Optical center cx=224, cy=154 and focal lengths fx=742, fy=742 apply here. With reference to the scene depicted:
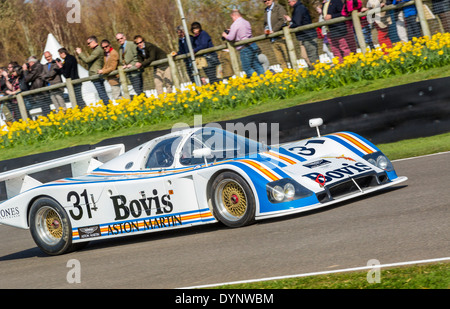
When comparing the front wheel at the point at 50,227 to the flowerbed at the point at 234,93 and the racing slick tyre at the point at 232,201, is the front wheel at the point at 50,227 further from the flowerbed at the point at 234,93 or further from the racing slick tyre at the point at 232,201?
the flowerbed at the point at 234,93

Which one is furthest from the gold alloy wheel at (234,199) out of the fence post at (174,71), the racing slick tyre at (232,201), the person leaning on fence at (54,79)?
the person leaning on fence at (54,79)

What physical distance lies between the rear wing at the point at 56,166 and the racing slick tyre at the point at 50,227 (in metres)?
0.47

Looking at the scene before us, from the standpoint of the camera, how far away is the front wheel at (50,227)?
29.5ft

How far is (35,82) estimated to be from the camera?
1995 cm

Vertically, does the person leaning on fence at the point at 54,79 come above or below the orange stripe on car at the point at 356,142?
above

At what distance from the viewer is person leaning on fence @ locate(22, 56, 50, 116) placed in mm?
19609

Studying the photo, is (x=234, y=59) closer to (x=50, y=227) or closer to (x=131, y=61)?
(x=131, y=61)

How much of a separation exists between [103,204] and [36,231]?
3.44 feet

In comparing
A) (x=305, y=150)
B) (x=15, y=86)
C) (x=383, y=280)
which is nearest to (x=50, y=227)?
(x=305, y=150)

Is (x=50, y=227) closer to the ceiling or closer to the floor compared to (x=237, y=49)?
closer to the floor

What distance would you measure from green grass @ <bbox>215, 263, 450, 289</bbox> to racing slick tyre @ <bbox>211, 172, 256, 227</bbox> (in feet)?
7.44

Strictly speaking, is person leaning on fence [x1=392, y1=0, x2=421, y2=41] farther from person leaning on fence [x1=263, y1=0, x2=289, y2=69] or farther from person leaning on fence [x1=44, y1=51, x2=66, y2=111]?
person leaning on fence [x1=44, y1=51, x2=66, y2=111]

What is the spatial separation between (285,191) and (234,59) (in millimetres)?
9767

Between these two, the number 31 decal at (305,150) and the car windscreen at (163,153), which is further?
the car windscreen at (163,153)
